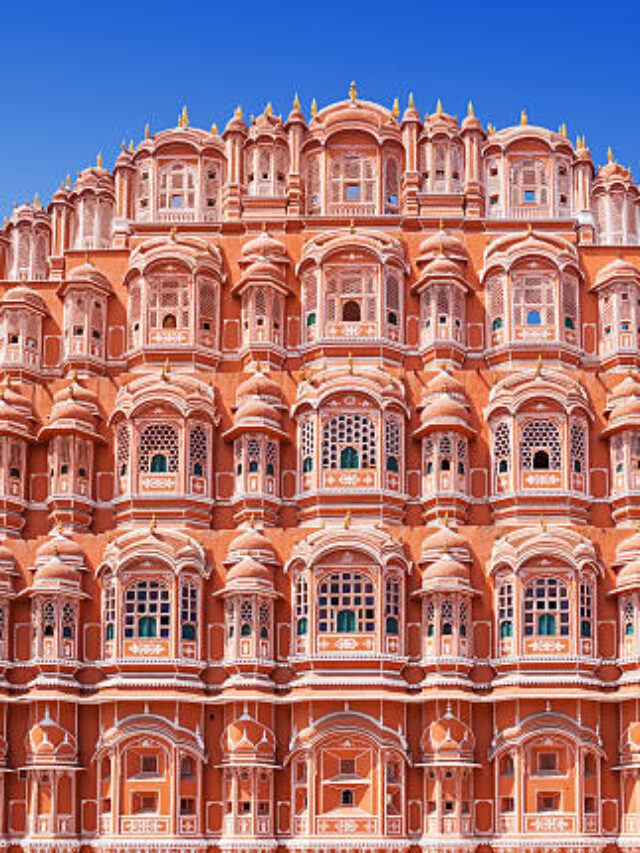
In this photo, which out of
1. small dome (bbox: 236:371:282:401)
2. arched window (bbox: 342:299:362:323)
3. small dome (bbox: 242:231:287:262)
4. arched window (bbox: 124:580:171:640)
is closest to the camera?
arched window (bbox: 124:580:171:640)

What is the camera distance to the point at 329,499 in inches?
2205

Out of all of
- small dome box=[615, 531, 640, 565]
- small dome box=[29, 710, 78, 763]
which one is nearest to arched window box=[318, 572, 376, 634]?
small dome box=[615, 531, 640, 565]

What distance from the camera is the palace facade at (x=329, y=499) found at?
5159cm

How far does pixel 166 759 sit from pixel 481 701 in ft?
36.2

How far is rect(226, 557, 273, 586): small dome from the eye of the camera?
52.8 metres

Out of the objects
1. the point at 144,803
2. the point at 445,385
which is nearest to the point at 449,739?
the point at 144,803

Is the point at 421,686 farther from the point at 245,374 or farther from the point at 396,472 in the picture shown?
the point at 245,374

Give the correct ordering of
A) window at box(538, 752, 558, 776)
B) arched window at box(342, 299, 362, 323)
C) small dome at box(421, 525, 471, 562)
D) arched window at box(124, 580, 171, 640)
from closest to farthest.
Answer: window at box(538, 752, 558, 776), arched window at box(124, 580, 171, 640), small dome at box(421, 525, 471, 562), arched window at box(342, 299, 362, 323)

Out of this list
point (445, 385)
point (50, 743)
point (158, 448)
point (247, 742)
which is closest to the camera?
point (247, 742)

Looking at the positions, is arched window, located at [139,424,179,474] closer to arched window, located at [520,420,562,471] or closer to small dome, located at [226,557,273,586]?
small dome, located at [226,557,273,586]

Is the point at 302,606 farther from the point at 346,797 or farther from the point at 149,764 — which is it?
the point at 149,764

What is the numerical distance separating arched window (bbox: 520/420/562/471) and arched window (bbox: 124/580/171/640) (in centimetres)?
1431

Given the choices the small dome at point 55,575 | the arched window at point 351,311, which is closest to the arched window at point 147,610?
the small dome at point 55,575

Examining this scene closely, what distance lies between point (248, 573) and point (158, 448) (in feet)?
22.8
